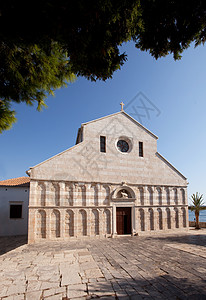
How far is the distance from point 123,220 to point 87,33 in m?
12.7

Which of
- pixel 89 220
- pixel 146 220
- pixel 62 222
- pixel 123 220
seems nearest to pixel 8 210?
pixel 62 222

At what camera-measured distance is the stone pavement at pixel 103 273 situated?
462 centimetres

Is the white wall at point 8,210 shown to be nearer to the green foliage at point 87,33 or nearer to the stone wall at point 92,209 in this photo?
the stone wall at point 92,209

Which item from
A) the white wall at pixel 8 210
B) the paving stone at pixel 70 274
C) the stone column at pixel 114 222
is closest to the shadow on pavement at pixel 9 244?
the white wall at pixel 8 210

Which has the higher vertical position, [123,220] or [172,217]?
[123,220]

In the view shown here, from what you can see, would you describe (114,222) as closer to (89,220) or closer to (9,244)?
(89,220)

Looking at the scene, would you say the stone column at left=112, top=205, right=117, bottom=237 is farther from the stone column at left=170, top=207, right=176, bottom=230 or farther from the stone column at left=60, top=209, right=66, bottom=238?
the stone column at left=170, top=207, right=176, bottom=230

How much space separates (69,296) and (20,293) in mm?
1380

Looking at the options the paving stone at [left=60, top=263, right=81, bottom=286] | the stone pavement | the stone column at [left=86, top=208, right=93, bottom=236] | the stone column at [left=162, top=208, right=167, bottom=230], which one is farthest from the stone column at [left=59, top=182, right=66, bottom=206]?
the stone column at [left=162, top=208, right=167, bottom=230]

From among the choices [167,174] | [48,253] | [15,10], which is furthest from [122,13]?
[167,174]

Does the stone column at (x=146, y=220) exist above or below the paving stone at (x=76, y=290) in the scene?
below

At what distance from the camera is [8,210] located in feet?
52.1

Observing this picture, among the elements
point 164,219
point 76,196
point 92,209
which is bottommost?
point 164,219

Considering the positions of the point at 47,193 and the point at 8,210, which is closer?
the point at 47,193
